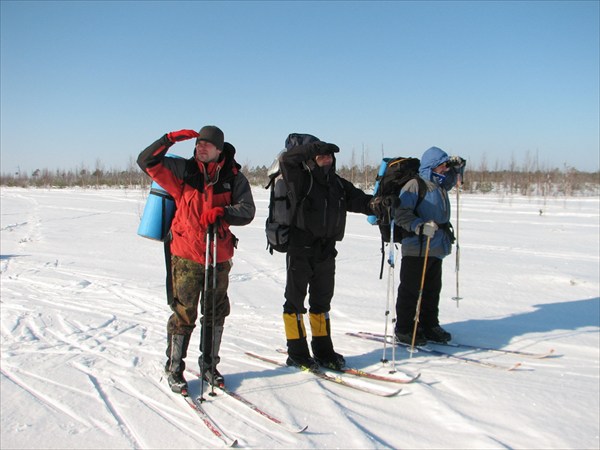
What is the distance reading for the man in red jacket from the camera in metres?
3.25

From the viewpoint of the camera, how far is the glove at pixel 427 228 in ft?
13.8

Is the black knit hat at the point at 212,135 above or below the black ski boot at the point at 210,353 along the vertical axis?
above

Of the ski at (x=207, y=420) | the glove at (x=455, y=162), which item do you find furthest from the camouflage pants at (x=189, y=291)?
the glove at (x=455, y=162)

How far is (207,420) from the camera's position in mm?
2871

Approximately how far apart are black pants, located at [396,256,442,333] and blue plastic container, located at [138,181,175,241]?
2.35 metres

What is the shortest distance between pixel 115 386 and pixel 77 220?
570 inches

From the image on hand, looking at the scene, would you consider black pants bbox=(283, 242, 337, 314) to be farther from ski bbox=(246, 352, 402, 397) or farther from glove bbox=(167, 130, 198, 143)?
glove bbox=(167, 130, 198, 143)

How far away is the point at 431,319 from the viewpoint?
186 inches

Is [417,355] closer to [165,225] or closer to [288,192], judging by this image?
[288,192]

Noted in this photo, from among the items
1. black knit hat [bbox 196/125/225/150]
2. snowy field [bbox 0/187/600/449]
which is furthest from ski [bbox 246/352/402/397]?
black knit hat [bbox 196/125/225/150]

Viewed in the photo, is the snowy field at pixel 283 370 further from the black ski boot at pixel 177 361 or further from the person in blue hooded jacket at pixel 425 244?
the person in blue hooded jacket at pixel 425 244

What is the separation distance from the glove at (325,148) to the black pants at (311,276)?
2.33ft

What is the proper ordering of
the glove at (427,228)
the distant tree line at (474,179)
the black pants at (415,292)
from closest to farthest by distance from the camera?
the glove at (427,228) < the black pants at (415,292) < the distant tree line at (474,179)

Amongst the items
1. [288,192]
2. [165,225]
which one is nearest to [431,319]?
[288,192]
